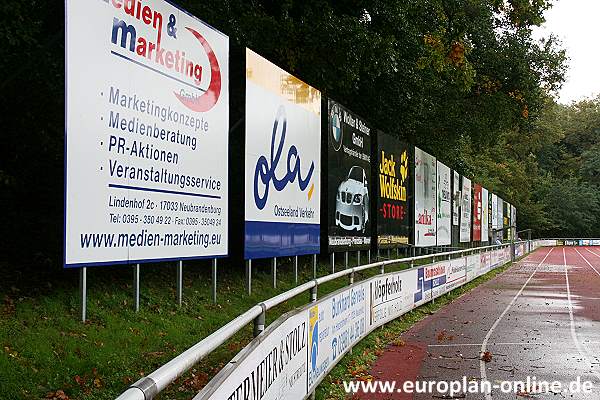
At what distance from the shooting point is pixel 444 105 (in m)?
30.9

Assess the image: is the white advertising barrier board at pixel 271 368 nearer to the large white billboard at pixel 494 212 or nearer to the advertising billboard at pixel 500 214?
the large white billboard at pixel 494 212

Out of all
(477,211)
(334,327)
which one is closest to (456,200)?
(477,211)

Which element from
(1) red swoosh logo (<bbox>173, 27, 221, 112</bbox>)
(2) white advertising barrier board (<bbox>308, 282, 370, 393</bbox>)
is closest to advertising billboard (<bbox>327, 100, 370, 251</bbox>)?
(2) white advertising barrier board (<bbox>308, 282, 370, 393</bbox>)

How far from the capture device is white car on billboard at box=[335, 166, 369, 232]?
1732 centimetres

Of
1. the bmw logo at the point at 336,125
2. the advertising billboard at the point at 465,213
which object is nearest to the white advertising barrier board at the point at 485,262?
the advertising billboard at the point at 465,213

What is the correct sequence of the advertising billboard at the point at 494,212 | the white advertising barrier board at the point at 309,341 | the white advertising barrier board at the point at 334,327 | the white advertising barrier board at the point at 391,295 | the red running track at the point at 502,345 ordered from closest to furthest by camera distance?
the white advertising barrier board at the point at 309,341
the white advertising barrier board at the point at 334,327
the red running track at the point at 502,345
the white advertising barrier board at the point at 391,295
the advertising billboard at the point at 494,212

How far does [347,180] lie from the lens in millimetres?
17828

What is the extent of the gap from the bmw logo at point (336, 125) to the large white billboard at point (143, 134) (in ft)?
17.7

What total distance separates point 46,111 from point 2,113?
67 centimetres

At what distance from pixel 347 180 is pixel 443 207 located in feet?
44.6

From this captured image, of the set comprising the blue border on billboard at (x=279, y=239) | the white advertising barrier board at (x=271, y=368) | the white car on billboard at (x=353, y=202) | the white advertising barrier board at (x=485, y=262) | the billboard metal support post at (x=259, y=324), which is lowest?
the white advertising barrier board at (x=485, y=262)

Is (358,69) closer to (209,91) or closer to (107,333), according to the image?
(209,91)

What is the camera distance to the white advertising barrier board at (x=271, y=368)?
454 centimetres

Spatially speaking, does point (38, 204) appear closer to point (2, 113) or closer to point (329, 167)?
Result: point (2, 113)
